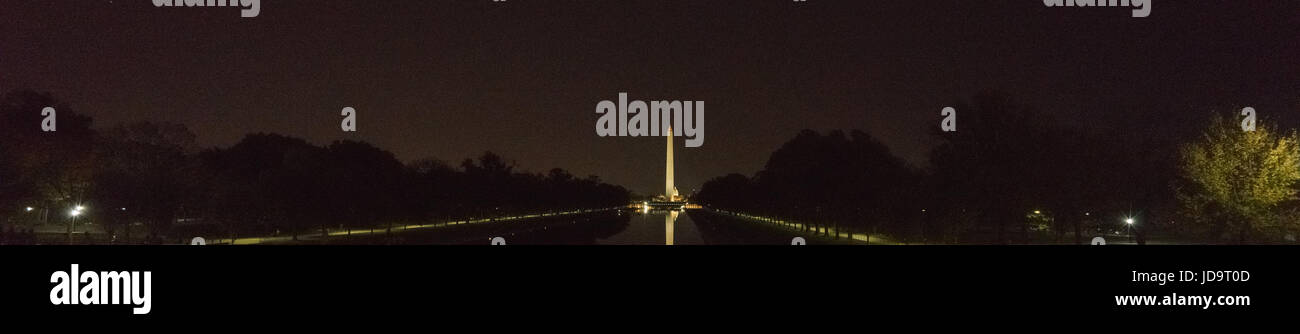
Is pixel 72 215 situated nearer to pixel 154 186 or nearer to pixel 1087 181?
pixel 154 186

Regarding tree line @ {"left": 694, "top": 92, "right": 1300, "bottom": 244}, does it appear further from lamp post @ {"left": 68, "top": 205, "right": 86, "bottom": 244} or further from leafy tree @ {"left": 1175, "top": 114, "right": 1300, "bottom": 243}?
lamp post @ {"left": 68, "top": 205, "right": 86, "bottom": 244}

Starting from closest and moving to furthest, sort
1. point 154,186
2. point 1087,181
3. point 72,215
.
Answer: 1. point 1087,181
2. point 154,186
3. point 72,215

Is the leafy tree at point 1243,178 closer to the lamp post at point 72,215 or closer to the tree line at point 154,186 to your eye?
the tree line at point 154,186

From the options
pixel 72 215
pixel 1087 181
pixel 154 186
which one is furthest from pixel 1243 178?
pixel 72 215

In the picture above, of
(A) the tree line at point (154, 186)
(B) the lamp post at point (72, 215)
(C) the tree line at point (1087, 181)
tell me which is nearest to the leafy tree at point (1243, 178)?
(C) the tree line at point (1087, 181)

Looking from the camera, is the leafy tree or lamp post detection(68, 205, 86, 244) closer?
the leafy tree

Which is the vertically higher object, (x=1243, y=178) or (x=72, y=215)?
(x=1243, y=178)

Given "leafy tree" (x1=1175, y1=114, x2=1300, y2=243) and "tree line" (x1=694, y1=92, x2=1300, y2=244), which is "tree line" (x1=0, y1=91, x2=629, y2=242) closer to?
"tree line" (x1=694, y1=92, x2=1300, y2=244)

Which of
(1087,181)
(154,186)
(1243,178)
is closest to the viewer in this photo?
(1243,178)

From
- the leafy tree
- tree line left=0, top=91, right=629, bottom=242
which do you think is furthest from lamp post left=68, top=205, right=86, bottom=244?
the leafy tree
